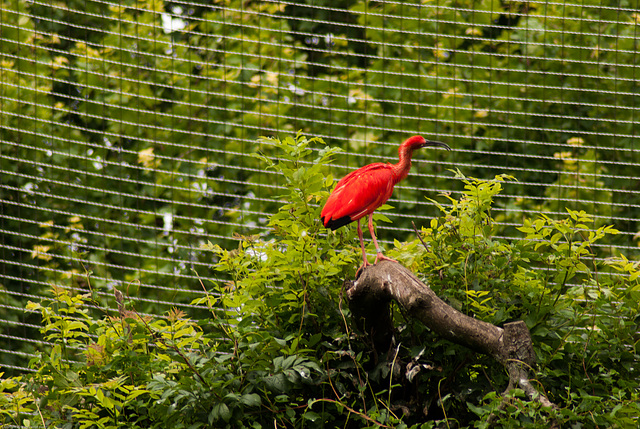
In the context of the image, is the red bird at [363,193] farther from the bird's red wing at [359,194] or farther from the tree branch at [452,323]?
the tree branch at [452,323]

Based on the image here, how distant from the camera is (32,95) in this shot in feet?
14.1

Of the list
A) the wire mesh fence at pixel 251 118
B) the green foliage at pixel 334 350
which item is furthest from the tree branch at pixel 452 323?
the wire mesh fence at pixel 251 118

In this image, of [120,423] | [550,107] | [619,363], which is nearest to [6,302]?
[120,423]

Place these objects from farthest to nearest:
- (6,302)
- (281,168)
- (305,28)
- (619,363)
Answer: (305,28) → (6,302) → (281,168) → (619,363)

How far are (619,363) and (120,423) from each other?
1.30 meters

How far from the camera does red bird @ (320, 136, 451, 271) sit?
A: 1840 mm

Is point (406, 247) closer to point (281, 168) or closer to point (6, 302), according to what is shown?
point (281, 168)

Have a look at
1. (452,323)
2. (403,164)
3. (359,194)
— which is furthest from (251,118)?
(452,323)

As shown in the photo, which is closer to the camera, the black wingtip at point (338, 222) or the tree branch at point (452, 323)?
the tree branch at point (452, 323)

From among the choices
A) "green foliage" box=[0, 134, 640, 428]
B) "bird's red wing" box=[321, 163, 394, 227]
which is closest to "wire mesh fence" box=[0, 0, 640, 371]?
"green foliage" box=[0, 134, 640, 428]

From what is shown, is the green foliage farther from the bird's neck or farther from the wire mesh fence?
the wire mesh fence

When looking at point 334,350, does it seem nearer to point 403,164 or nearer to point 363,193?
point 363,193

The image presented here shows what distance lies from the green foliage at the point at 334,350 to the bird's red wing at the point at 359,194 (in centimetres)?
10

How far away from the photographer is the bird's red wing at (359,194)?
6.03 feet
